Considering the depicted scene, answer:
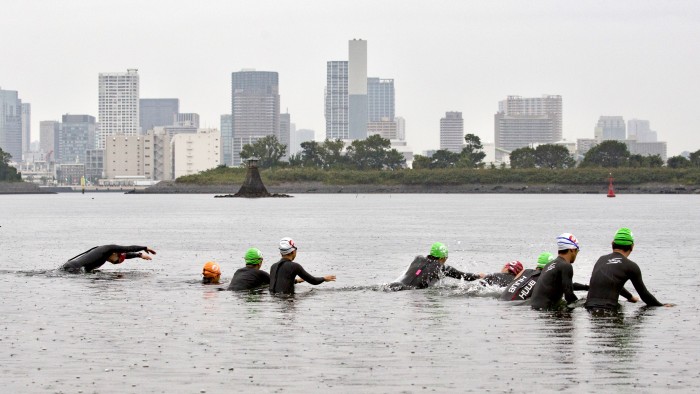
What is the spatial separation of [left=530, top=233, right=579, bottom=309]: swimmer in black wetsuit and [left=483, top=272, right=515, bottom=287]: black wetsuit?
3.97 meters

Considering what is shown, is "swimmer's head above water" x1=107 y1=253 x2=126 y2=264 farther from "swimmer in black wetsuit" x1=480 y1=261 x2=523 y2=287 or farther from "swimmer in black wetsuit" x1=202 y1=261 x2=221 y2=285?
"swimmer in black wetsuit" x1=480 y1=261 x2=523 y2=287

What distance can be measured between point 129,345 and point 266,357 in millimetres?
3222

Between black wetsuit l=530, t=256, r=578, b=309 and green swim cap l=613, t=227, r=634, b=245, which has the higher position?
green swim cap l=613, t=227, r=634, b=245

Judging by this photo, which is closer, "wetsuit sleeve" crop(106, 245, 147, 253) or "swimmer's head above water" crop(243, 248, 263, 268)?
"swimmer's head above water" crop(243, 248, 263, 268)

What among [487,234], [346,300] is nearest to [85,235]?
[487,234]

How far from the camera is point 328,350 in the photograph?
22672mm

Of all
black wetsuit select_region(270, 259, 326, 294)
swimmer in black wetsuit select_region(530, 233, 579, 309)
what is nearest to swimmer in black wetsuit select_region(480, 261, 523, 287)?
swimmer in black wetsuit select_region(530, 233, 579, 309)

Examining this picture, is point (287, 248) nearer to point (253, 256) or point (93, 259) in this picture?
point (253, 256)

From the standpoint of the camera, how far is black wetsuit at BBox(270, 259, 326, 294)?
106ft

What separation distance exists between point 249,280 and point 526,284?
8283mm

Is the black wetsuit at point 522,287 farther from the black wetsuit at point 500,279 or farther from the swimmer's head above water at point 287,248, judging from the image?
the swimmer's head above water at point 287,248

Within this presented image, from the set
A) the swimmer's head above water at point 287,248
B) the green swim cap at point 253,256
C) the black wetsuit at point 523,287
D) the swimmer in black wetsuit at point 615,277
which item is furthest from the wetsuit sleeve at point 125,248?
the swimmer in black wetsuit at point 615,277

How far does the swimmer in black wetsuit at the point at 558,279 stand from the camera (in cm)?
2603

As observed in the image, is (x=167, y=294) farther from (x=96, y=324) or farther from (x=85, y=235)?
(x=85, y=235)
